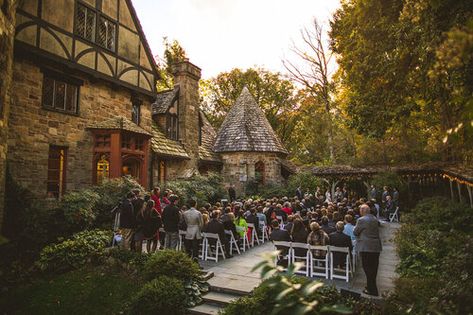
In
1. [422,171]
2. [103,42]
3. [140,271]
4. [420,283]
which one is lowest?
[140,271]

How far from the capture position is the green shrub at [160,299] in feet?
19.7

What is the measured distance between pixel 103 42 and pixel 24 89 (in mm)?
3951

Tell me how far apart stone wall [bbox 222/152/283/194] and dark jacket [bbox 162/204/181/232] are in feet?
43.3

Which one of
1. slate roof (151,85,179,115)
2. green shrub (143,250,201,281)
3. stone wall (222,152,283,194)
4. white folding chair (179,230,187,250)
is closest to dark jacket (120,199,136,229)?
white folding chair (179,230,187,250)

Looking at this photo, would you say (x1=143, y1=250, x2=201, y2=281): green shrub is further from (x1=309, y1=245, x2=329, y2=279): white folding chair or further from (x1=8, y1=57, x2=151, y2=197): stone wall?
(x1=8, y1=57, x2=151, y2=197): stone wall

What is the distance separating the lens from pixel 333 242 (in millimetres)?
7645

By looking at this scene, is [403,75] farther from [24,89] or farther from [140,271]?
[24,89]

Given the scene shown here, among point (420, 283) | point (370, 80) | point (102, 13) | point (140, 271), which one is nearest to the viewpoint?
point (420, 283)

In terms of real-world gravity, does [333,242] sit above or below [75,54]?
below

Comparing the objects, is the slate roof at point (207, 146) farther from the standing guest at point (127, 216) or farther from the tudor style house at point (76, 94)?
the standing guest at point (127, 216)

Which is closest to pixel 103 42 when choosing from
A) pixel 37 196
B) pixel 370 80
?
pixel 37 196

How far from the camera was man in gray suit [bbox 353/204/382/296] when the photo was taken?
6465 millimetres

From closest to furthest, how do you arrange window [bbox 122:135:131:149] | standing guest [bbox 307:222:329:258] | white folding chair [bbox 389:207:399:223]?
→ standing guest [bbox 307:222:329:258]
window [bbox 122:135:131:149]
white folding chair [bbox 389:207:399:223]

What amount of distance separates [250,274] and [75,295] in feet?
13.6
